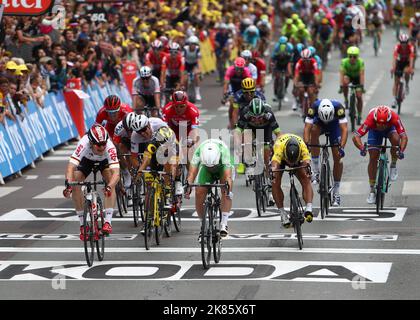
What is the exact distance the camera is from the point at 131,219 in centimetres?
2072

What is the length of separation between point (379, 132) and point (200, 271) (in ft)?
19.4

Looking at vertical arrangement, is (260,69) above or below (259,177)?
above

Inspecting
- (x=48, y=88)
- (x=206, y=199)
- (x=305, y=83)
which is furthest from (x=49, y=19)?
(x=206, y=199)

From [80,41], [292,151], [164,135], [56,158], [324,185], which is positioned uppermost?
[80,41]

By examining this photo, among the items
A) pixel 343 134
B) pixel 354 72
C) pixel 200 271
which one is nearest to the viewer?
pixel 200 271

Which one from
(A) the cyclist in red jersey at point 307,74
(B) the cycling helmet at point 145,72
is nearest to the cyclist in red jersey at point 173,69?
(A) the cyclist in red jersey at point 307,74

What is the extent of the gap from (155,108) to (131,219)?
5720 mm

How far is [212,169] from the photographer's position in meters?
17.3

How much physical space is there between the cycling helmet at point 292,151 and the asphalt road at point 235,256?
1108mm

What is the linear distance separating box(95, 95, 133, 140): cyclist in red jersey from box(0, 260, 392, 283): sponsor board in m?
4.16

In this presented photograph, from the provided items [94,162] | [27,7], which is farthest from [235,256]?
[27,7]

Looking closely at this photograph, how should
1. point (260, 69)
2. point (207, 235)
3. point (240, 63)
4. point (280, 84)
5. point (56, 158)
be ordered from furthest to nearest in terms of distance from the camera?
point (280, 84), point (260, 69), point (240, 63), point (56, 158), point (207, 235)

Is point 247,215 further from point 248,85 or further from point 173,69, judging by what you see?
point 173,69
